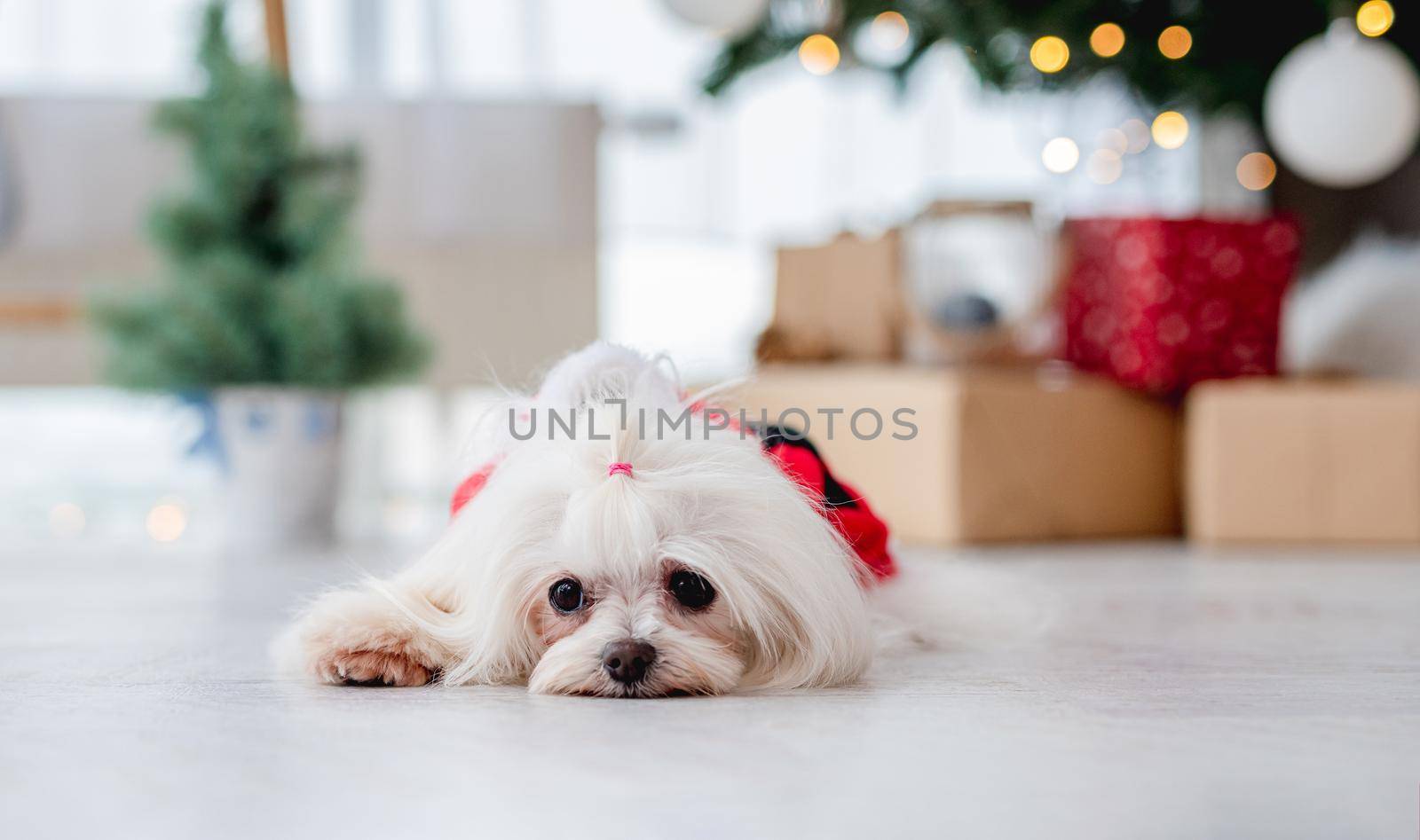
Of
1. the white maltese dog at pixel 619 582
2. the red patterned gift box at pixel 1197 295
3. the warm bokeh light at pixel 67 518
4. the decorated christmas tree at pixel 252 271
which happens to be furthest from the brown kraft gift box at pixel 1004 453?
the warm bokeh light at pixel 67 518

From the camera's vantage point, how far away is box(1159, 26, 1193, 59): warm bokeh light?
10.1 feet

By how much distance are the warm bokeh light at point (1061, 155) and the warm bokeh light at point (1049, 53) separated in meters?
0.47

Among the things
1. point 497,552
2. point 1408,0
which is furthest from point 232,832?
point 1408,0

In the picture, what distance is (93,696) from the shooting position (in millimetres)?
1166

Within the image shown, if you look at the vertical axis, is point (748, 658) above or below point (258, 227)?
below

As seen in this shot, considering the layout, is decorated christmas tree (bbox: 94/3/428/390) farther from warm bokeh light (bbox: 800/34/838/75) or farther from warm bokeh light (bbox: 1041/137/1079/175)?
warm bokeh light (bbox: 1041/137/1079/175)

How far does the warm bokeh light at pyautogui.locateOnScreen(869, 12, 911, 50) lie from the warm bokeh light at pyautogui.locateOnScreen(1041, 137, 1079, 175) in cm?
56

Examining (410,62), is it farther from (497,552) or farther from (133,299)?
(497,552)

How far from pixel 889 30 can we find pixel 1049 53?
0.44 meters

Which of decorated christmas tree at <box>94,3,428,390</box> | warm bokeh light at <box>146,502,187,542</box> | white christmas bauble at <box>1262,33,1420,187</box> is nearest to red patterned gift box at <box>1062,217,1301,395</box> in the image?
white christmas bauble at <box>1262,33,1420,187</box>

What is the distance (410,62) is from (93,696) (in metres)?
3.12

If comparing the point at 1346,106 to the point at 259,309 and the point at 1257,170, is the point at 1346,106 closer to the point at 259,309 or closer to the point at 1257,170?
the point at 1257,170

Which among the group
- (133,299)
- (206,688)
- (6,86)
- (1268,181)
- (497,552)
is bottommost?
(206,688)

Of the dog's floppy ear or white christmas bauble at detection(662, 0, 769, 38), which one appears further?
white christmas bauble at detection(662, 0, 769, 38)
